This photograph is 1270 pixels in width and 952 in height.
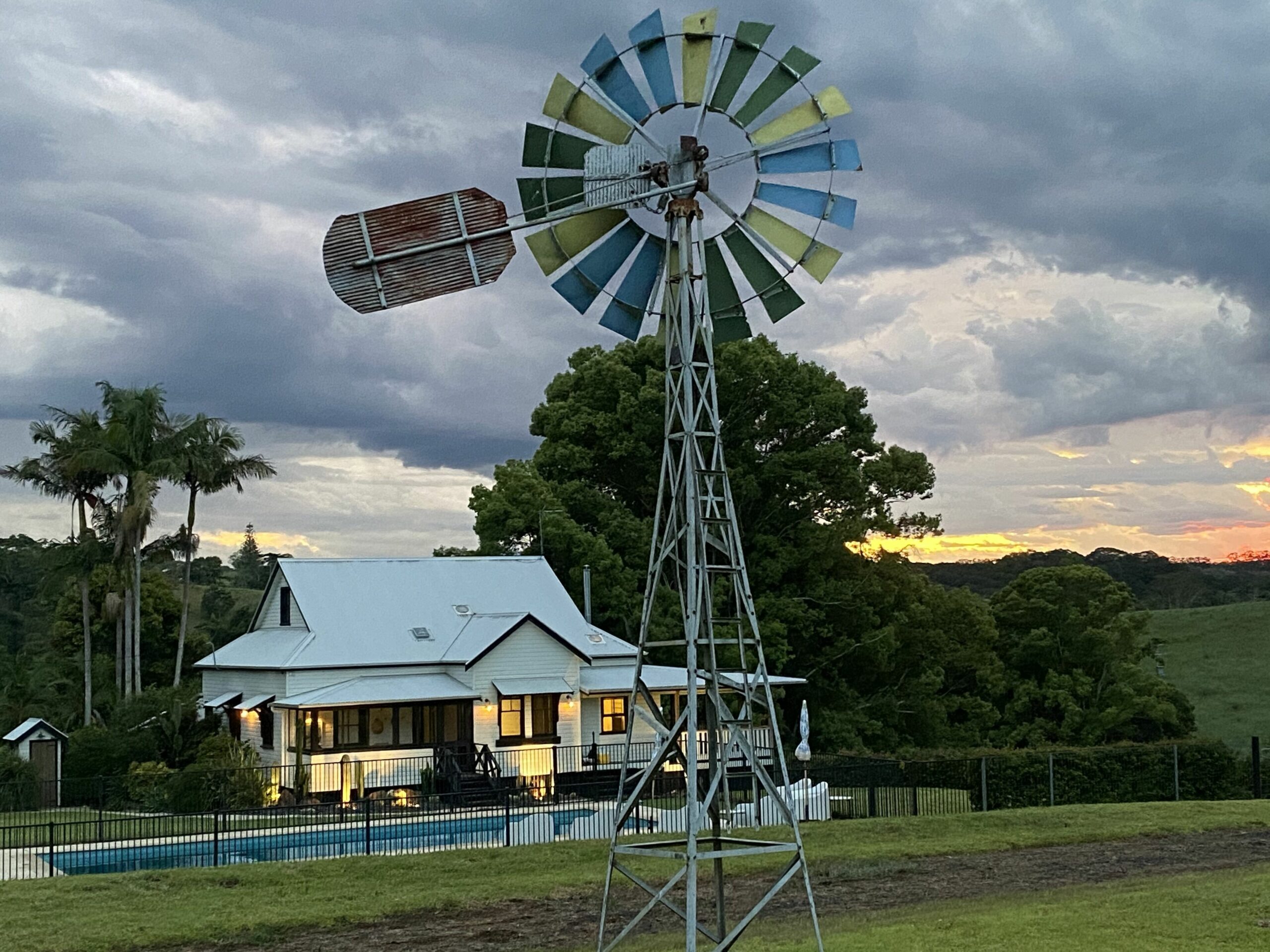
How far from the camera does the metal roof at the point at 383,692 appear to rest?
117 ft

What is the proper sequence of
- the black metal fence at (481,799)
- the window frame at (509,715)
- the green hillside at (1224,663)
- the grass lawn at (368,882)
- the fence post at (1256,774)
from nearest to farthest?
the grass lawn at (368,882) → the black metal fence at (481,799) → the fence post at (1256,774) → the window frame at (509,715) → the green hillside at (1224,663)

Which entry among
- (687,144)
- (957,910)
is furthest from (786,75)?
(957,910)

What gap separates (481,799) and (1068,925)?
18427mm

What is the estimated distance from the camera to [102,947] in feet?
58.4

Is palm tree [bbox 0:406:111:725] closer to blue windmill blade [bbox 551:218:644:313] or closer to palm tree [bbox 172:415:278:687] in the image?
palm tree [bbox 172:415:278:687]

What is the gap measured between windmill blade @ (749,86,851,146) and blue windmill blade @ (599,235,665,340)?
4.91 feet

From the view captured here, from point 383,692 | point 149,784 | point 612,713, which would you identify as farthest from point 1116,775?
point 149,784

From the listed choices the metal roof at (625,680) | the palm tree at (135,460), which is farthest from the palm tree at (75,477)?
the metal roof at (625,680)

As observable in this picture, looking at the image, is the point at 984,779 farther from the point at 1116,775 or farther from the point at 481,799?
the point at 481,799

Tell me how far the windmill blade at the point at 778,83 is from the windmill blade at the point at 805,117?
17 cm

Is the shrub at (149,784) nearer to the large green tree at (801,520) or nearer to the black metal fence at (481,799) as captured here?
the black metal fence at (481,799)

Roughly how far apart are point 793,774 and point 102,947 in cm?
2051

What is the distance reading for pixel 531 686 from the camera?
1500 inches

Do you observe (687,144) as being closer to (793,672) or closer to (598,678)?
(598,678)
